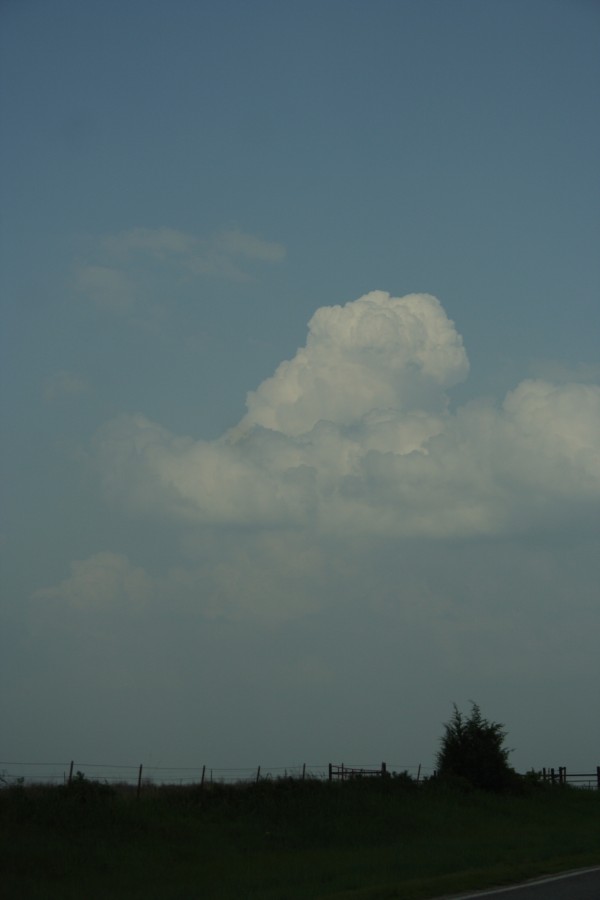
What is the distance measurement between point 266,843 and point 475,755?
2451 centimetres

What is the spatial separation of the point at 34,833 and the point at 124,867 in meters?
2.93

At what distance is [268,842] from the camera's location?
3347 cm

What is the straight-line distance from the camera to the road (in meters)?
19.3

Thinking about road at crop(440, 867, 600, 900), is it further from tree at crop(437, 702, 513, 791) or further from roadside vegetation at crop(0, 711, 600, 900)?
tree at crop(437, 702, 513, 791)

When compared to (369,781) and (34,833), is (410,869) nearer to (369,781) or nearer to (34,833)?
(34,833)

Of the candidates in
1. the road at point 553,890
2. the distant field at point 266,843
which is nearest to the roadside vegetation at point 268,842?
the distant field at point 266,843

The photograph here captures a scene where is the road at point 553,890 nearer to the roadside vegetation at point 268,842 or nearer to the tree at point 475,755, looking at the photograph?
the roadside vegetation at point 268,842

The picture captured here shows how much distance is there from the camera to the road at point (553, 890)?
1928 cm

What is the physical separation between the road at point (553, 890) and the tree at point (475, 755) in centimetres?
3111

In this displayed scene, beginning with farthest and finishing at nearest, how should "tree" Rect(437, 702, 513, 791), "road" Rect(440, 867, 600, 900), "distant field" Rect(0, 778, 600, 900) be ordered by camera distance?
1. "tree" Rect(437, 702, 513, 791)
2. "distant field" Rect(0, 778, 600, 900)
3. "road" Rect(440, 867, 600, 900)

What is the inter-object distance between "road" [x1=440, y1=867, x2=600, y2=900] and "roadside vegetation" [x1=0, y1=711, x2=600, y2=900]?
30.9 inches

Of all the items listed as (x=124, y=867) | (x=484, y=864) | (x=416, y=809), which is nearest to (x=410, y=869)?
(x=484, y=864)

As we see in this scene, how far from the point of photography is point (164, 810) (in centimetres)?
3384

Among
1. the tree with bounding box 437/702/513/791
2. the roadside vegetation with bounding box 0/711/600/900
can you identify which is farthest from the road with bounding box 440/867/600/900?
the tree with bounding box 437/702/513/791
